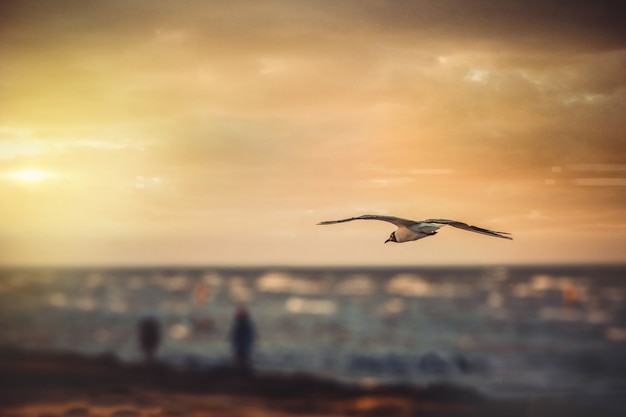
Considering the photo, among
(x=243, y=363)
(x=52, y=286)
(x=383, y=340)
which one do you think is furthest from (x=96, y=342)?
(x=52, y=286)

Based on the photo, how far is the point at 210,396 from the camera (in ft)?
17.0

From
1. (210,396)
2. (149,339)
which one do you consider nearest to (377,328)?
(149,339)

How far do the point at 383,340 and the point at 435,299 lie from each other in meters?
4.80

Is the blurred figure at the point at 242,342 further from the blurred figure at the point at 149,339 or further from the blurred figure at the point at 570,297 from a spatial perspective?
the blurred figure at the point at 570,297

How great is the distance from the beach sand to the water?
0.38 m

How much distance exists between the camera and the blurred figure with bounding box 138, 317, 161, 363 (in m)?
7.09

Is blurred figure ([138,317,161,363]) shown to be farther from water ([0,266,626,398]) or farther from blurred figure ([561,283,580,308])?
blurred figure ([561,283,580,308])

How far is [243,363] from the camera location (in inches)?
256

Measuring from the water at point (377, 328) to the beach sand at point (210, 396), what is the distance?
38cm

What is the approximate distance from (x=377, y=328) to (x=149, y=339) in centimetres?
304

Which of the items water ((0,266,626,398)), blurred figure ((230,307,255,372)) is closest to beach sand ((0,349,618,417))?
water ((0,266,626,398))

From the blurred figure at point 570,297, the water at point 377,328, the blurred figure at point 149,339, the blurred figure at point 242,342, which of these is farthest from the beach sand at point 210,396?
the blurred figure at point 570,297

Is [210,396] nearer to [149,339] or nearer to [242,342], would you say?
[242,342]

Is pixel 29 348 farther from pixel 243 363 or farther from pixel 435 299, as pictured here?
pixel 435 299
